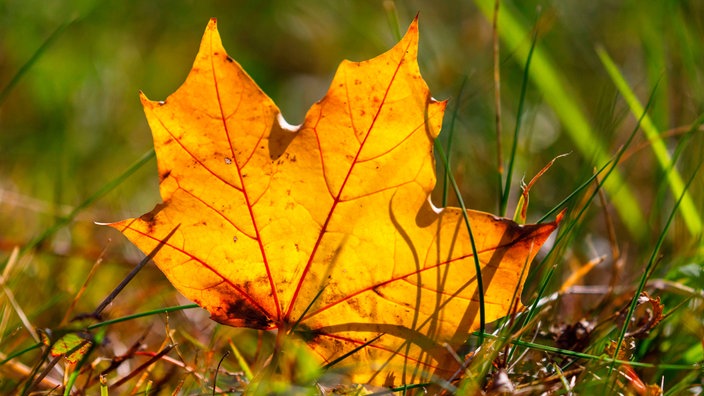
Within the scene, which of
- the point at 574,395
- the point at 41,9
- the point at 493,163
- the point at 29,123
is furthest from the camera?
the point at 41,9

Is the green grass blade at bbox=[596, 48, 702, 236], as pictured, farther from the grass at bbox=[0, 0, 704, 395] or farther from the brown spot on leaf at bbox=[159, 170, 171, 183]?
the brown spot on leaf at bbox=[159, 170, 171, 183]

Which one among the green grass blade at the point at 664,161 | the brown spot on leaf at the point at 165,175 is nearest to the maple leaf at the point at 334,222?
the brown spot on leaf at the point at 165,175

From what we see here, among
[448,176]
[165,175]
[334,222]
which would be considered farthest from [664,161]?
[165,175]

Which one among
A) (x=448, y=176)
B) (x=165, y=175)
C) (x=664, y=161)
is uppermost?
(x=165, y=175)

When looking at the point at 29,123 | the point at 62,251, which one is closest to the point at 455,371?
the point at 62,251

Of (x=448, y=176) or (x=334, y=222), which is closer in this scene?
(x=334, y=222)

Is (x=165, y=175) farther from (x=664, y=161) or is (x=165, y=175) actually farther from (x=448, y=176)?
(x=664, y=161)

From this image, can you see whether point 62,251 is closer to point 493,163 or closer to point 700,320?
point 493,163
